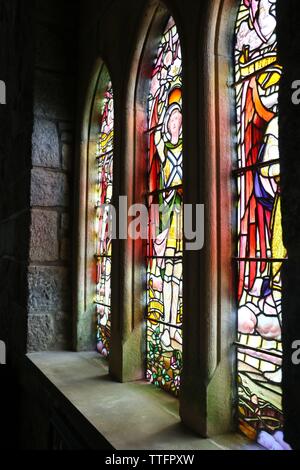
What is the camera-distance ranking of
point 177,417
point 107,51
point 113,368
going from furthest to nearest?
1. point 107,51
2. point 113,368
3. point 177,417

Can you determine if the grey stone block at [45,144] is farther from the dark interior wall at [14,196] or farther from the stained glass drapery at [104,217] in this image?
the stained glass drapery at [104,217]

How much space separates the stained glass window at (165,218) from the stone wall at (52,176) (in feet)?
2.77

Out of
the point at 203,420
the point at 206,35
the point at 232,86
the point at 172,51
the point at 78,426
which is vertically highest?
the point at 172,51

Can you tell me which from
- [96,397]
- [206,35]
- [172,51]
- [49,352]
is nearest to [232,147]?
[206,35]

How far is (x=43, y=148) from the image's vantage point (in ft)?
8.07

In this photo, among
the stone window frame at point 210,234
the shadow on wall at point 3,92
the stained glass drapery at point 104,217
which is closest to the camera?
the stone window frame at point 210,234

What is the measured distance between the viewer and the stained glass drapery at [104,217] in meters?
2.27

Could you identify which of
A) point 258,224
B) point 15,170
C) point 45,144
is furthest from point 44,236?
point 258,224

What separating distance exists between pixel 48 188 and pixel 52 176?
Result: 8 centimetres

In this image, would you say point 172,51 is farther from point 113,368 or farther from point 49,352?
point 49,352

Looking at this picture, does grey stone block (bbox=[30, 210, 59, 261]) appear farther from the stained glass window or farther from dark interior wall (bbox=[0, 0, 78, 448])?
the stained glass window

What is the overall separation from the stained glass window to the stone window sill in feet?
0.45

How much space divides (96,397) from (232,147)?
111cm

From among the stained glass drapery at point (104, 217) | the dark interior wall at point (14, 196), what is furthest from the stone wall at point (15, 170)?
the stained glass drapery at point (104, 217)
